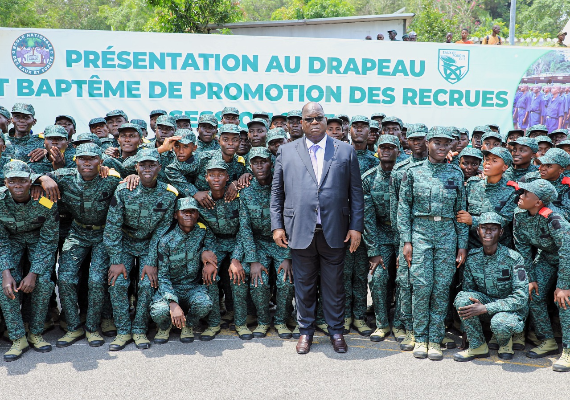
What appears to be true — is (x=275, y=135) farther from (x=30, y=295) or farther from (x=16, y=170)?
(x=30, y=295)

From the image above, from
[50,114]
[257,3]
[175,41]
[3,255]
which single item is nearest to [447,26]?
[175,41]

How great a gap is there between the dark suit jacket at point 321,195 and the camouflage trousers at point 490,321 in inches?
43.0

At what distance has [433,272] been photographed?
467 cm

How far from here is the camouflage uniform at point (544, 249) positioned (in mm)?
4508

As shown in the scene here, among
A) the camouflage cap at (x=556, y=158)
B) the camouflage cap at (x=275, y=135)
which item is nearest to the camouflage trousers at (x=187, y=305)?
the camouflage cap at (x=275, y=135)

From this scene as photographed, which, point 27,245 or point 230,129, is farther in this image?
point 230,129

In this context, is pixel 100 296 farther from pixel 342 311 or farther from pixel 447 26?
pixel 447 26

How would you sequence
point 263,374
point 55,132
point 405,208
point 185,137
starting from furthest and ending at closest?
point 185,137
point 55,132
point 405,208
point 263,374

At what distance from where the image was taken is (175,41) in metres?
7.93

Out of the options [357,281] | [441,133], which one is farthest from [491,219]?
[357,281]

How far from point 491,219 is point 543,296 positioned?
89 centimetres

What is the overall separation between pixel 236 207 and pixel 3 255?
2.12 m

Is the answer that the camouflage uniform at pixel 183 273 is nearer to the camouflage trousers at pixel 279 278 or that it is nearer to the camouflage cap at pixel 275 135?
the camouflage trousers at pixel 279 278

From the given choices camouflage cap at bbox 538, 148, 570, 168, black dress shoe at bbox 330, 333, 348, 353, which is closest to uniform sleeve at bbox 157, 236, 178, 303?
black dress shoe at bbox 330, 333, 348, 353
